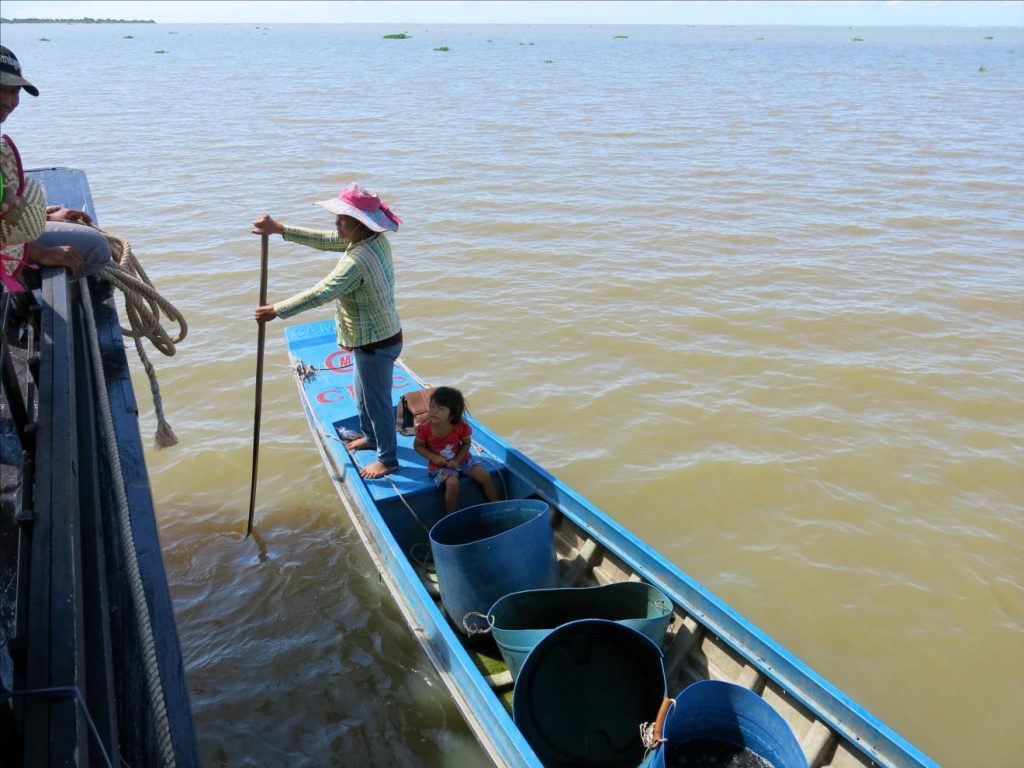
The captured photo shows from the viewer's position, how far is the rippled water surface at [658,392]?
500 centimetres

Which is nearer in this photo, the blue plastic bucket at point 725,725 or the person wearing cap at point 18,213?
the person wearing cap at point 18,213

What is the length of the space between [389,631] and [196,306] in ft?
21.3

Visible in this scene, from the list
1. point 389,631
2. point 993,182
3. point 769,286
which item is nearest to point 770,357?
point 769,286

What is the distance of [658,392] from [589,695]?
4754 mm

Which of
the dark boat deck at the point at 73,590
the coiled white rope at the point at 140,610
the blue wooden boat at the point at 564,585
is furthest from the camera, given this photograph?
the blue wooden boat at the point at 564,585

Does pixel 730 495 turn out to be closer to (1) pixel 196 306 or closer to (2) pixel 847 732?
(2) pixel 847 732

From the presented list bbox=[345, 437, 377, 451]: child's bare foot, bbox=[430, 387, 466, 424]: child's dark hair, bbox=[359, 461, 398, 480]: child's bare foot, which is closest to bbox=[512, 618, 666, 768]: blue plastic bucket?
bbox=[430, 387, 466, 424]: child's dark hair

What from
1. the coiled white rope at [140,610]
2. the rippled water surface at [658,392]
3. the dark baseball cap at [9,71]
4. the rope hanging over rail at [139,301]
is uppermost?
the dark baseball cap at [9,71]

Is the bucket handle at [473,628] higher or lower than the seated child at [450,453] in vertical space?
lower

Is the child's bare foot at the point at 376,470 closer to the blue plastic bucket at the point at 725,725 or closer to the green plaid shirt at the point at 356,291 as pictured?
the green plaid shirt at the point at 356,291

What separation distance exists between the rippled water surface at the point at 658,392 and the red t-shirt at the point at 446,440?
1.20 metres

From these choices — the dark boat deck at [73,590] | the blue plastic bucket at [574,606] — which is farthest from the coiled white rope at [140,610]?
the blue plastic bucket at [574,606]

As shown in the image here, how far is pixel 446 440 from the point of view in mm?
5305

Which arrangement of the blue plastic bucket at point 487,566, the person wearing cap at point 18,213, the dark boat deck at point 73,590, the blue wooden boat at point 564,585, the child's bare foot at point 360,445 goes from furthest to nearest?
the child's bare foot at point 360,445, the blue plastic bucket at point 487,566, the blue wooden boat at point 564,585, the person wearing cap at point 18,213, the dark boat deck at point 73,590
